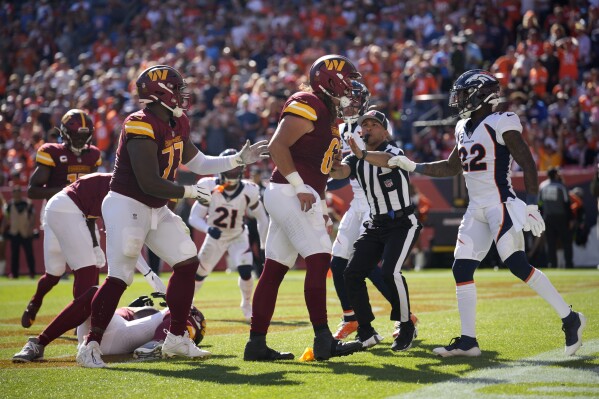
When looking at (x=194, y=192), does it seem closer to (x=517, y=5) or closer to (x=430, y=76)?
(x=430, y=76)

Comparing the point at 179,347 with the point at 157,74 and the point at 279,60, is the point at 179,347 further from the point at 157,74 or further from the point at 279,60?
the point at 279,60

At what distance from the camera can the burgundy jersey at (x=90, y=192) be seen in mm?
7926

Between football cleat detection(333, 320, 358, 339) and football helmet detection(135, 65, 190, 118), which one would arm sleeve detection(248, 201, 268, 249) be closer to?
football cleat detection(333, 320, 358, 339)

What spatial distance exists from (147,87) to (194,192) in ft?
2.83

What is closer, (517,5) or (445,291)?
(445,291)

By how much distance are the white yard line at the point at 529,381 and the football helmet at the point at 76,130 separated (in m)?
4.52

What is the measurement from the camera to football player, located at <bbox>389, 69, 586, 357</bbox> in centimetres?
670

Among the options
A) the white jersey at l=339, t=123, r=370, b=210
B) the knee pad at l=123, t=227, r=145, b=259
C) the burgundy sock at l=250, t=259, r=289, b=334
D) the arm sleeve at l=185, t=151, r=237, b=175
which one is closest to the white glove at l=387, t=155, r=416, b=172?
the burgundy sock at l=250, t=259, r=289, b=334

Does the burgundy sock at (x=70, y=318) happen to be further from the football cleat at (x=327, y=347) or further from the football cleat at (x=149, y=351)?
the football cleat at (x=327, y=347)

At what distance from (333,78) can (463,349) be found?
2.11 m

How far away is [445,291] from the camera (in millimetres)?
13133

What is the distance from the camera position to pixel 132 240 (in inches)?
266

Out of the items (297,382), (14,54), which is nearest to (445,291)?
(297,382)

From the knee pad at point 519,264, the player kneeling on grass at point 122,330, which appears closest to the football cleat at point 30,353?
the player kneeling on grass at point 122,330
